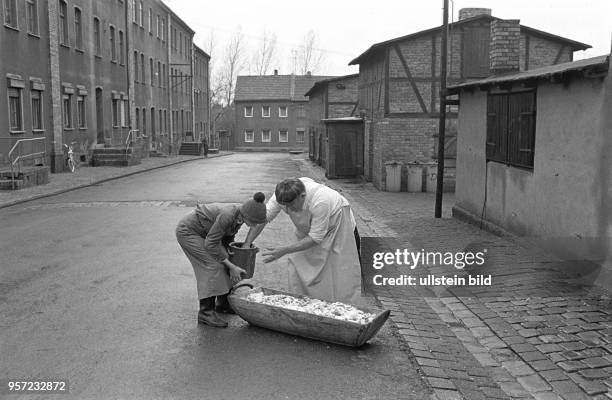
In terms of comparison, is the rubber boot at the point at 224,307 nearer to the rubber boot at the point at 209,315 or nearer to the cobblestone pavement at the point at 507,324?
the rubber boot at the point at 209,315

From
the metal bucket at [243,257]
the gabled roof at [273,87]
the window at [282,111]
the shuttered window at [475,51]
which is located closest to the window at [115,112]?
the shuttered window at [475,51]

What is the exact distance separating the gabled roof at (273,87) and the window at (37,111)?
50468mm

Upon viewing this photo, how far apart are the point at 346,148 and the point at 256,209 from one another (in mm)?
21975

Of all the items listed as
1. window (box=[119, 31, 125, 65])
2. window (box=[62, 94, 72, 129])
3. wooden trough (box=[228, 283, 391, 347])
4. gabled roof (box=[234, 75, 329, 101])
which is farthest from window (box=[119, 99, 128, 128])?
Answer: gabled roof (box=[234, 75, 329, 101])

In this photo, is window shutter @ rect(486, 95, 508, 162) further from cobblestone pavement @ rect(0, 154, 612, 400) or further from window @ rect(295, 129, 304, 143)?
window @ rect(295, 129, 304, 143)

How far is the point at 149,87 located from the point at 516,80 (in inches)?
1532

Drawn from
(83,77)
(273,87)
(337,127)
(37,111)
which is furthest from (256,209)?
(273,87)

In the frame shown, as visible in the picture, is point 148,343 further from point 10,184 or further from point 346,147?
point 346,147

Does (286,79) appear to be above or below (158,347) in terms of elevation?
above

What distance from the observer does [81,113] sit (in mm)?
32344

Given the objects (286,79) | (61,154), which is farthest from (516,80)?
(286,79)

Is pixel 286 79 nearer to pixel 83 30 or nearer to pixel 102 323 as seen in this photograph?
pixel 83 30

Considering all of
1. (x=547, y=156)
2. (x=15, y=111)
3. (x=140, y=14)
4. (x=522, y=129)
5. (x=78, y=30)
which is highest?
(x=140, y=14)

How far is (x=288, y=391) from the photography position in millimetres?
4891
